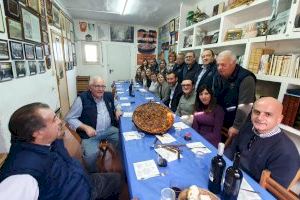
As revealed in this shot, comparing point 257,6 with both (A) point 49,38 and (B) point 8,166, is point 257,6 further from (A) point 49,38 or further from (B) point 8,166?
(A) point 49,38

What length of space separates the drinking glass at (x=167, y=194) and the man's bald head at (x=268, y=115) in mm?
862

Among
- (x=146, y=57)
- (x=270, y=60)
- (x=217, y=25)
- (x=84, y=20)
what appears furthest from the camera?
(x=146, y=57)

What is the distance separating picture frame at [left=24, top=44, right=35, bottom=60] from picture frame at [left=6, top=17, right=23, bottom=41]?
16 cm

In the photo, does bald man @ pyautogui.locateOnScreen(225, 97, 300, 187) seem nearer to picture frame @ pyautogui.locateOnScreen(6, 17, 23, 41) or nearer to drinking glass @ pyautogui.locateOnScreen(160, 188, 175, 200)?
drinking glass @ pyautogui.locateOnScreen(160, 188, 175, 200)

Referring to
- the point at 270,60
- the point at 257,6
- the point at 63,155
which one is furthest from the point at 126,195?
the point at 257,6

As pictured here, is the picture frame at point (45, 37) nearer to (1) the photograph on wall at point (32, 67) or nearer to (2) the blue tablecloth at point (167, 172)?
(1) the photograph on wall at point (32, 67)

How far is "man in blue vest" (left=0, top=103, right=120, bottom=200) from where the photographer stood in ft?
2.48

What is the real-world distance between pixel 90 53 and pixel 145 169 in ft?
22.2

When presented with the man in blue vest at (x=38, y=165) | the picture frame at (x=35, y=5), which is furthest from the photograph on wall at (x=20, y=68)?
the man in blue vest at (x=38, y=165)

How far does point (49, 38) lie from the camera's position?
11.4 ft

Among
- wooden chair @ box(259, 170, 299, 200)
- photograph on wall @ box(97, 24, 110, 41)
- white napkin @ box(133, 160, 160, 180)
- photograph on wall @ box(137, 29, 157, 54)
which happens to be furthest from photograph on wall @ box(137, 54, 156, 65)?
wooden chair @ box(259, 170, 299, 200)

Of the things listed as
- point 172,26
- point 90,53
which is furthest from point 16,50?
point 90,53

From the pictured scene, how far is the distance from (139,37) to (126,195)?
6675mm

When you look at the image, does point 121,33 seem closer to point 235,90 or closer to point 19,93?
point 19,93
